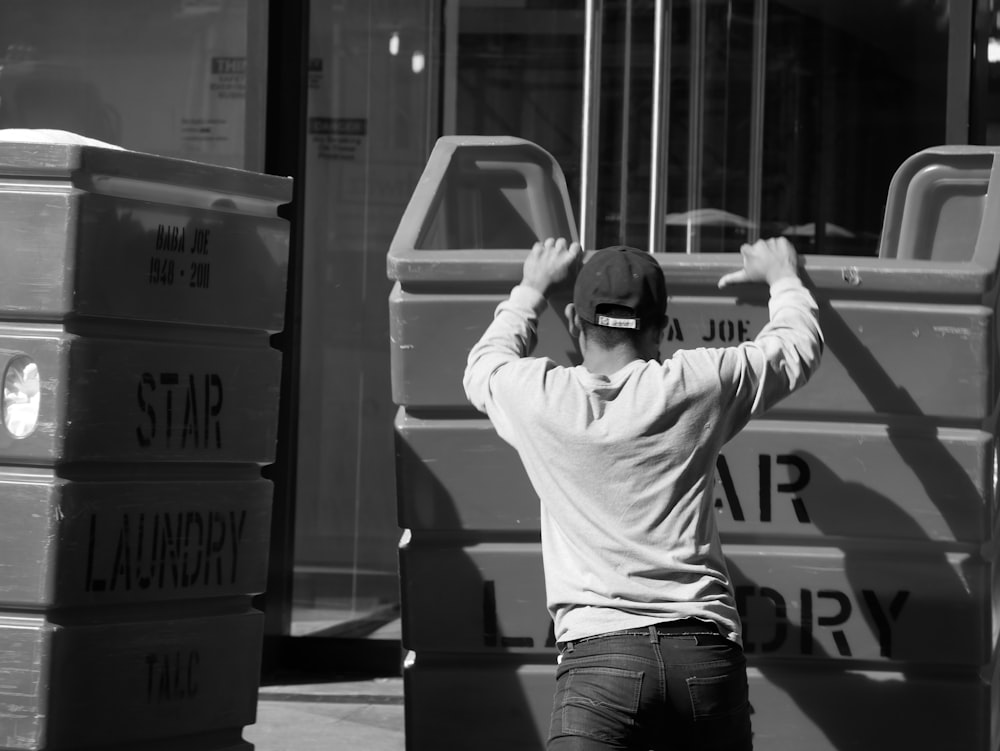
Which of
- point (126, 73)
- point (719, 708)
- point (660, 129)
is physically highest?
point (126, 73)

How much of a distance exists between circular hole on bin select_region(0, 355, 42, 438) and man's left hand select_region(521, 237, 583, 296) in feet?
3.74

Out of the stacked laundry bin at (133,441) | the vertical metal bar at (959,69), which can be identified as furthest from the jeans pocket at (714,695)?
the vertical metal bar at (959,69)

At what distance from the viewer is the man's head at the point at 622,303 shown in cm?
274

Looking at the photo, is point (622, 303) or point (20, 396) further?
point (20, 396)

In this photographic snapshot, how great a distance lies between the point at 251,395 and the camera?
3867 millimetres

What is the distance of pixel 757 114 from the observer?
6.36 metres

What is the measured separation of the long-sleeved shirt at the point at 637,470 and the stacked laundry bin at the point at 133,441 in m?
1.12

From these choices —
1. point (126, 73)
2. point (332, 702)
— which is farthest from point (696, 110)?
point (332, 702)

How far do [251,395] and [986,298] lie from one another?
1857 millimetres

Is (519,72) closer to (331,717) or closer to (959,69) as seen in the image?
(959,69)

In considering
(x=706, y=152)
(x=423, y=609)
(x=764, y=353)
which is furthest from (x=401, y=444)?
(x=706, y=152)

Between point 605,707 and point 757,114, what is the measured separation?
425 cm

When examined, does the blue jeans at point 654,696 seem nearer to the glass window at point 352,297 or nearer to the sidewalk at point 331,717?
the sidewalk at point 331,717

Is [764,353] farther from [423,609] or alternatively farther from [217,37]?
[217,37]
